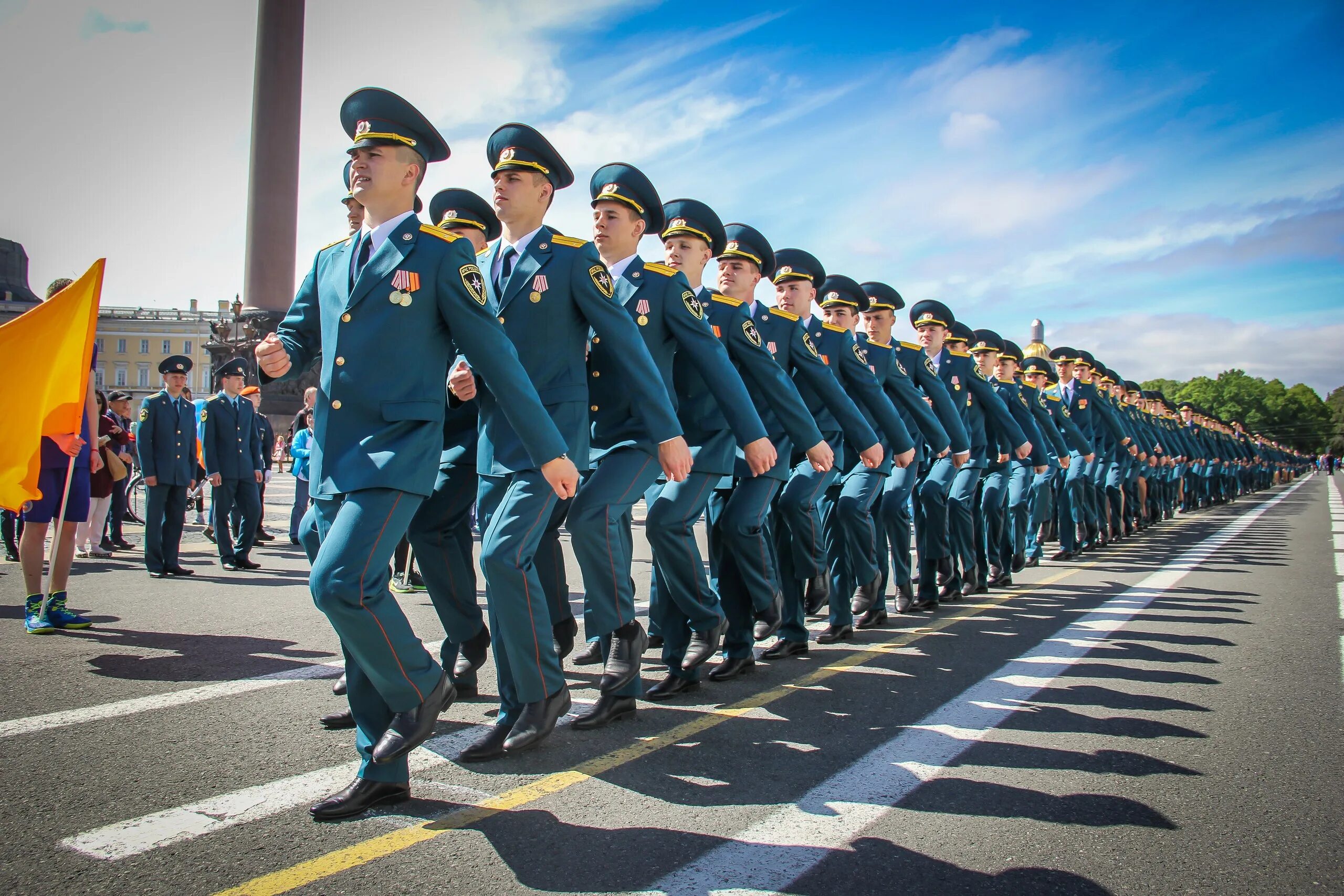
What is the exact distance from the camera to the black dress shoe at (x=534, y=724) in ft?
11.4

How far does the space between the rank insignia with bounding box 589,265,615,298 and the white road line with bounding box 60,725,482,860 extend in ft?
6.34

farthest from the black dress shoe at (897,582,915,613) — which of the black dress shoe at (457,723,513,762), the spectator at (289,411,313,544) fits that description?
the spectator at (289,411,313,544)

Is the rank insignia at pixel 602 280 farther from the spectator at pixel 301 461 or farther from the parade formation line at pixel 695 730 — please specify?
the spectator at pixel 301 461

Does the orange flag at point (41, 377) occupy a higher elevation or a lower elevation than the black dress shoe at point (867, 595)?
higher

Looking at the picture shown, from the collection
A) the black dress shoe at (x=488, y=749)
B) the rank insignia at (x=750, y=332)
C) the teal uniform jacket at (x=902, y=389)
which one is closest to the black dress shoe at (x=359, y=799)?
the black dress shoe at (x=488, y=749)

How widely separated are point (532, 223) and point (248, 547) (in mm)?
7046

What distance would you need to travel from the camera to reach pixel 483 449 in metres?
3.73

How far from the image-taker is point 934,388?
25.7 ft

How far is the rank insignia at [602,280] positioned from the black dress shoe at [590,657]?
7.13 feet

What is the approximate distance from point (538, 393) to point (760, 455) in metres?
1.20

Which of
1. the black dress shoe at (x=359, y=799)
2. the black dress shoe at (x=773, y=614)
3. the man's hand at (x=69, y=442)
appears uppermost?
the man's hand at (x=69, y=442)

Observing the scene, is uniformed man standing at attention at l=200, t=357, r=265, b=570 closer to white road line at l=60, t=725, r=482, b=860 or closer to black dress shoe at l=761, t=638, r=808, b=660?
black dress shoe at l=761, t=638, r=808, b=660

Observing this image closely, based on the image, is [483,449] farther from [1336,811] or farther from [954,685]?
[1336,811]

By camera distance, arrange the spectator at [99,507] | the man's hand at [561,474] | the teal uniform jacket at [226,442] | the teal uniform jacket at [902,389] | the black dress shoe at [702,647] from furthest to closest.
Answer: the spectator at [99,507] < the teal uniform jacket at [226,442] < the teal uniform jacket at [902,389] < the black dress shoe at [702,647] < the man's hand at [561,474]
